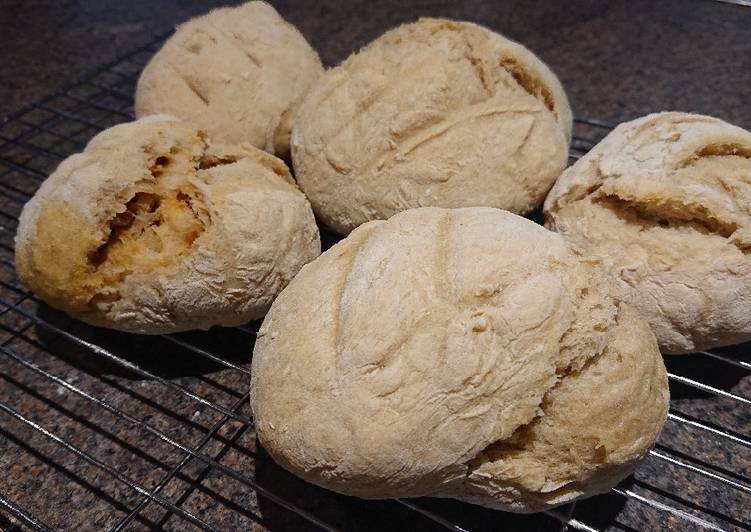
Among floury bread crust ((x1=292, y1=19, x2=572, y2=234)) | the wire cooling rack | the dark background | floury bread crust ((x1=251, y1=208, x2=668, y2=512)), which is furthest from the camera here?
the dark background

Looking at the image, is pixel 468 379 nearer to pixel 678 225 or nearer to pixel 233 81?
pixel 678 225

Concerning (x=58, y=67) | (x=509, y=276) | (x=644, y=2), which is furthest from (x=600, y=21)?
(x=58, y=67)

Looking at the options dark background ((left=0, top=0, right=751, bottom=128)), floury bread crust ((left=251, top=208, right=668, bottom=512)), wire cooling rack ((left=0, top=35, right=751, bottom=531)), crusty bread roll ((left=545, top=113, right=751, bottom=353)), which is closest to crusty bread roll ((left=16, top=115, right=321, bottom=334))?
wire cooling rack ((left=0, top=35, right=751, bottom=531))

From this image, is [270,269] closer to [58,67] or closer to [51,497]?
[51,497]

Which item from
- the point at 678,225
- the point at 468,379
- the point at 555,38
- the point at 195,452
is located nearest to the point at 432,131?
the point at 678,225

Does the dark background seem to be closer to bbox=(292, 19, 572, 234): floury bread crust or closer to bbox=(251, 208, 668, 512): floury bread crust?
bbox=(292, 19, 572, 234): floury bread crust

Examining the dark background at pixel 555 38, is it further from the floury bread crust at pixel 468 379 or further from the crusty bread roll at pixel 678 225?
the floury bread crust at pixel 468 379
